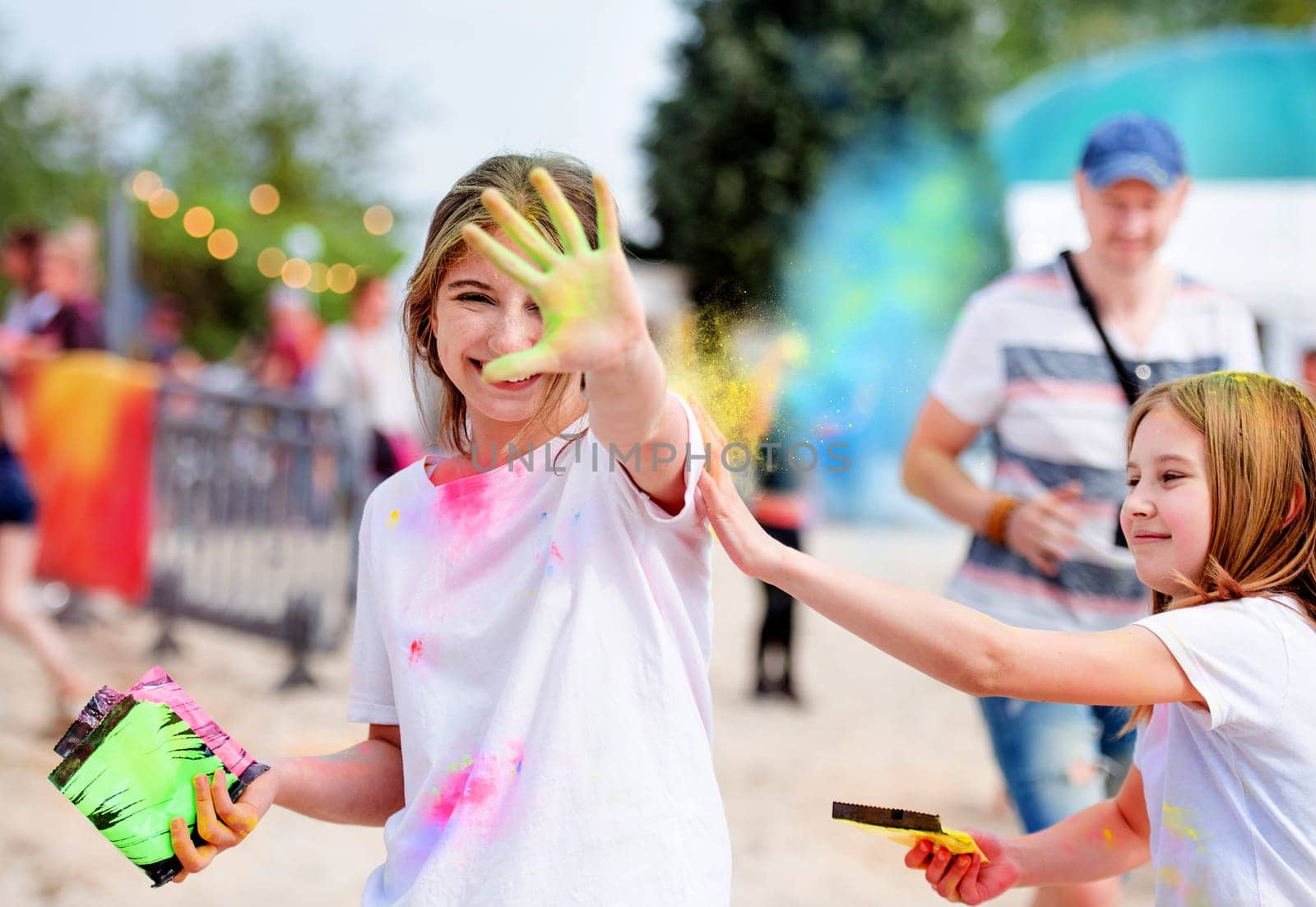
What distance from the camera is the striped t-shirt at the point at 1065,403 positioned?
2.32 m

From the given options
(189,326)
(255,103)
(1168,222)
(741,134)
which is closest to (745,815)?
(1168,222)

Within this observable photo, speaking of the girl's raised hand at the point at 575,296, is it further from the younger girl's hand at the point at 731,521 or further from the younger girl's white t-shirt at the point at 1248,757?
the younger girl's white t-shirt at the point at 1248,757

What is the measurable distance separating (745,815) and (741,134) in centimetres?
1178

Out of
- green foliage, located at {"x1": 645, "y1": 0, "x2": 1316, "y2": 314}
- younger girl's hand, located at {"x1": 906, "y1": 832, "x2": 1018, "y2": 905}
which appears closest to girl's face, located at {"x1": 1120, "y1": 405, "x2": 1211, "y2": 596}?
younger girl's hand, located at {"x1": 906, "y1": 832, "x2": 1018, "y2": 905}

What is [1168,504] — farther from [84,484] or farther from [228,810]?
[84,484]

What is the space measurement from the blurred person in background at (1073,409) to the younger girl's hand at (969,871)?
0.68 metres

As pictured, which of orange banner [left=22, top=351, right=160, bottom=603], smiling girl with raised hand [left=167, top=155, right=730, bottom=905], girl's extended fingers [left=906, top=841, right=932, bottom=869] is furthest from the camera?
orange banner [left=22, top=351, right=160, bottom=603]

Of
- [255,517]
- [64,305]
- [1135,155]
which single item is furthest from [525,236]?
[64,305]

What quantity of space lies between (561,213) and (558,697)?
20.6 inches

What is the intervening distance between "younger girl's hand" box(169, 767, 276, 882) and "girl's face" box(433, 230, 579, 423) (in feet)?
1.76

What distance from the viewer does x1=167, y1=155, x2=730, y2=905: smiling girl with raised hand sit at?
1202mm

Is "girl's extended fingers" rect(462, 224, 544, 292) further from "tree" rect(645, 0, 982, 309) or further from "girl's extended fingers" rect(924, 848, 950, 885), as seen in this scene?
"tree" rect(645, 0, 982, 309)

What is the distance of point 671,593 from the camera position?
52.4 inches

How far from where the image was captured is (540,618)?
131cm
